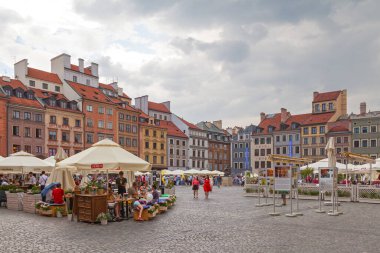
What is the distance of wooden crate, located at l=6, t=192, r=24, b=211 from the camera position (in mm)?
19484

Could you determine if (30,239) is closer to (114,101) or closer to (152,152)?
(114,101)

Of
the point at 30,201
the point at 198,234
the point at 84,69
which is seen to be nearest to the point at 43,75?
the point at 84,69

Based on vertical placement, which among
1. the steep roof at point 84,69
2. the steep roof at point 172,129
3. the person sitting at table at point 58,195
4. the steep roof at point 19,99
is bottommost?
the person sitting at table at point 58,195

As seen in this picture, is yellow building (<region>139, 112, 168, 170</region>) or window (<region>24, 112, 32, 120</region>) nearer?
window (<region>24, 112, 32, 120</region>)

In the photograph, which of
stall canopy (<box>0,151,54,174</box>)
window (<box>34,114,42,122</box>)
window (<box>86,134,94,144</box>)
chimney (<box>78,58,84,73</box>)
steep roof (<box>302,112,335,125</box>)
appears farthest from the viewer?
steep roof (<box>302,112,335,125</box>)

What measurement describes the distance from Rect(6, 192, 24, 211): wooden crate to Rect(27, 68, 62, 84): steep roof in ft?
151

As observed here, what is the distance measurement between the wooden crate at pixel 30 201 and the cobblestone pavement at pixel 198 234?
1052 mm

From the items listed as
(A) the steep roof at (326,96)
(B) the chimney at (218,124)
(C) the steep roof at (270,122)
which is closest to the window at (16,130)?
(C) the steep roof at (270,122)

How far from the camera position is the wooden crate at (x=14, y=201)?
19.5m

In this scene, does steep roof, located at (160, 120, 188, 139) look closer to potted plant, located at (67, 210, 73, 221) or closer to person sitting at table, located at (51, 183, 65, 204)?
person sitting at table, located at (51, 183, 65, 204)

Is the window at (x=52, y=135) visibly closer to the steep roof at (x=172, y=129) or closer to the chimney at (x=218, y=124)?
the steep roof at (x=172, y=129)

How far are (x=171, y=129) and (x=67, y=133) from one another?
28794 millimetres

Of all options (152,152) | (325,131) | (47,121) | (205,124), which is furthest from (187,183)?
(205,124)

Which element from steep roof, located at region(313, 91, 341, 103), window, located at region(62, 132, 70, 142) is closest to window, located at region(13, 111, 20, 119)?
window, located at region(62, 132, 70, 142)
